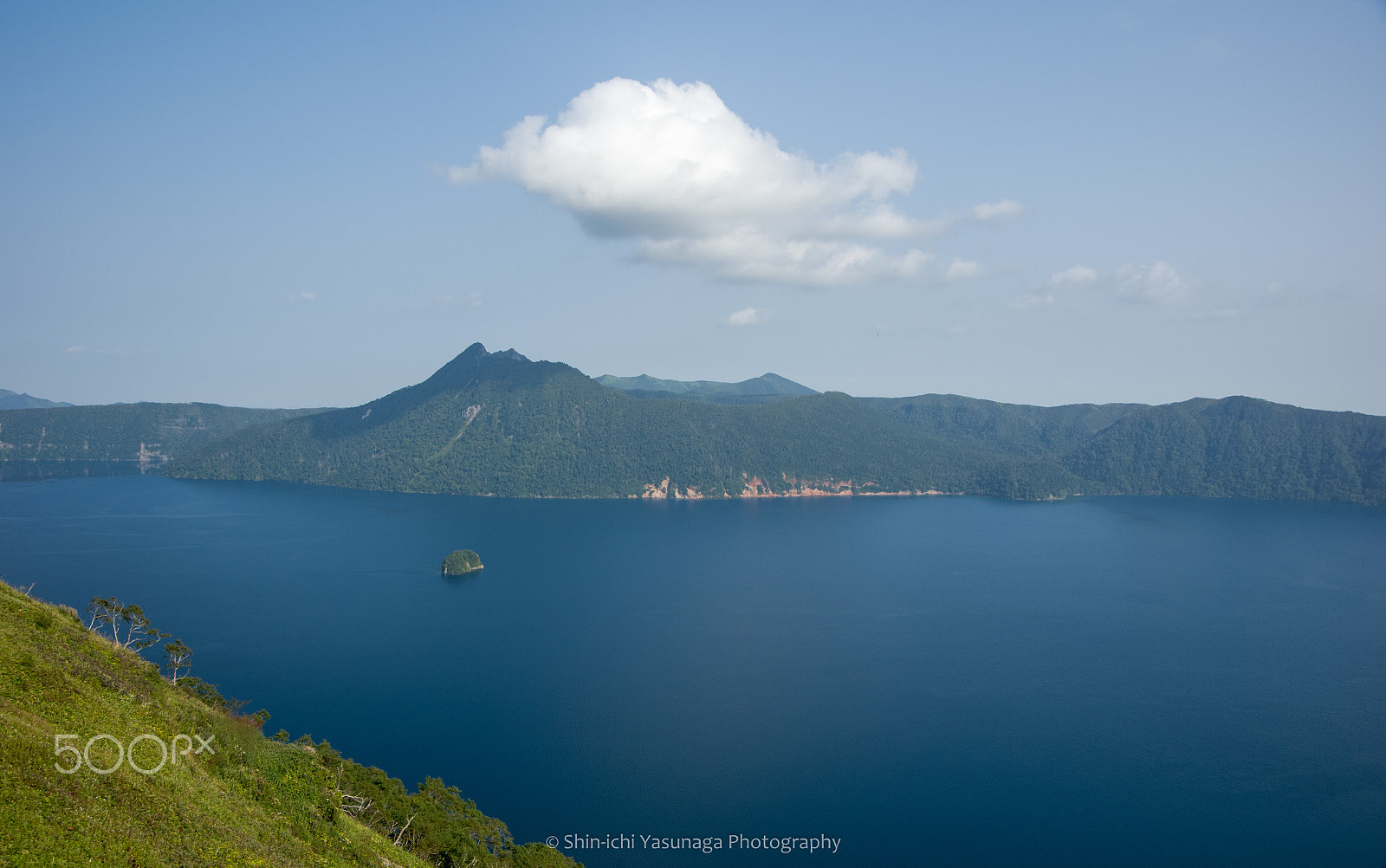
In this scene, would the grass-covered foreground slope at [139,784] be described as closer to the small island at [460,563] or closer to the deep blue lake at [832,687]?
the deep blue lake at [832,687]

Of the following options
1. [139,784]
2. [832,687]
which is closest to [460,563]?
[832,687]

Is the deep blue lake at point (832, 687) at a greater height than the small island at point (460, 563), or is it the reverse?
the small island at point (460, 563)

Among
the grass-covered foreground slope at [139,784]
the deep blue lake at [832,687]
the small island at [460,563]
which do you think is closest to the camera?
the grass-covered foreground slope at [139,784]

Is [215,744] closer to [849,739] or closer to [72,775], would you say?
[72,775]

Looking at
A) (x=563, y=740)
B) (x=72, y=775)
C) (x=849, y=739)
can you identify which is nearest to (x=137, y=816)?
(x=72, y=775)

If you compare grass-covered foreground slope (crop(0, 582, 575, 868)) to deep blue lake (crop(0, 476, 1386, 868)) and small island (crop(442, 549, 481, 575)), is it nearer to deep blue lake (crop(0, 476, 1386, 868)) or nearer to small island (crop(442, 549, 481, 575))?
deep blue lake (crop(0, 476, 1386, 868))

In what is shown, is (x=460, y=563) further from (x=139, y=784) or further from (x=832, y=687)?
(x=139, y=784)

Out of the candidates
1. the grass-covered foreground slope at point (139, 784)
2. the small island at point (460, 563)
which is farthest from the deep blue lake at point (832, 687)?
the grass-covered foreground slope at point (139, 784)
